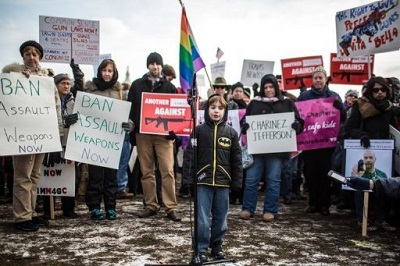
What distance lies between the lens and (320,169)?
6.49m

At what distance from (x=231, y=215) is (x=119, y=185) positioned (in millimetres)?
2757

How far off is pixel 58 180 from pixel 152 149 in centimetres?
144

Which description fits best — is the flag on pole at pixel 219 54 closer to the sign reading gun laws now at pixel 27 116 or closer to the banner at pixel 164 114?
the banner at pixel 164 114

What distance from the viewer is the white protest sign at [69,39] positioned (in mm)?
6910

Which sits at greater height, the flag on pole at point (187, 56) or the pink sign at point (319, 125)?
the flag on pole at point (187, 56)

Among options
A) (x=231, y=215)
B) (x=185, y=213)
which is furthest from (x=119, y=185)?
(x=231, y=215)

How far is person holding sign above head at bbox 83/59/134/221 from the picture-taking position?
561cm

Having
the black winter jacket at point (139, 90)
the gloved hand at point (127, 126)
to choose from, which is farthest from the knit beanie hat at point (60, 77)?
the gloved hand at point (127, 126)

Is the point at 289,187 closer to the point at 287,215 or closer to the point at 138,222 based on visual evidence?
the point at 287,215

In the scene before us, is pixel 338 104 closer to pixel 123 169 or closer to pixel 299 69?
pixel 299 69

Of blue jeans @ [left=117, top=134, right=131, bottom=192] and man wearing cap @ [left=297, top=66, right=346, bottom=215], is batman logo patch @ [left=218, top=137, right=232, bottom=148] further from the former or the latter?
blue jeans @ [left=117, top=134, right=131, bottom=192]

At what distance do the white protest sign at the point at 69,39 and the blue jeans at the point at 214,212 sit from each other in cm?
427

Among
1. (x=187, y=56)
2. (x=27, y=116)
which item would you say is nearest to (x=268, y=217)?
Answer: (x=187, y=56)

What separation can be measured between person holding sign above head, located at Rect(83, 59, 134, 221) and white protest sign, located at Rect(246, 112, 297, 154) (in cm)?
195
